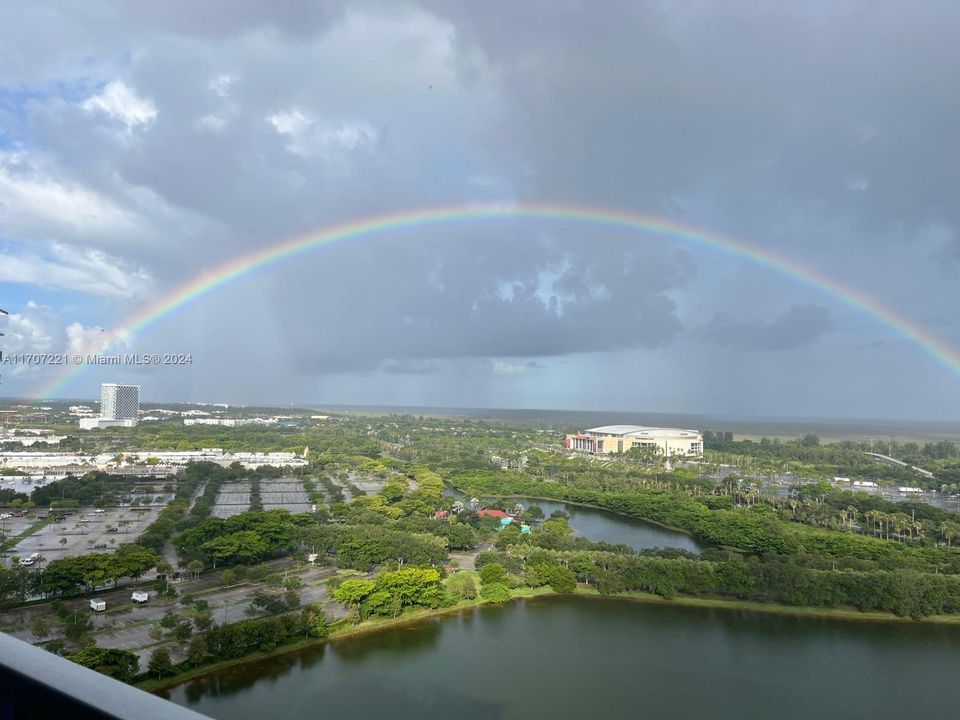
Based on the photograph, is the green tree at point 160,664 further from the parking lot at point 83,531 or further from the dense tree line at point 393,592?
the parking lot at point 83,531

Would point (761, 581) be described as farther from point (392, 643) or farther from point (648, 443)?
point (648, 443)

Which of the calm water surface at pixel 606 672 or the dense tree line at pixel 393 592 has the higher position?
the dense tree line at pixel 393 592

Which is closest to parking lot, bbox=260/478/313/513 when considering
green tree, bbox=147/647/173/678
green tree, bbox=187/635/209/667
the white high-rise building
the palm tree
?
green tree, bbox=187/635/209/667

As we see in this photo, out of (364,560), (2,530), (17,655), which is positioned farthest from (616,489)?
(17,655)

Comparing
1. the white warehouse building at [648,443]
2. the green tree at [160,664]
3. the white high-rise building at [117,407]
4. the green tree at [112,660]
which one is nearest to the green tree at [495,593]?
the green tree at [160,664]

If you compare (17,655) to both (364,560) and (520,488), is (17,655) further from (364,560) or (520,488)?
(520,488)

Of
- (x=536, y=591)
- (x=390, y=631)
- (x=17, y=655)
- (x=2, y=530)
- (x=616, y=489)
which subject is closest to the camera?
(x=17, y=655)
